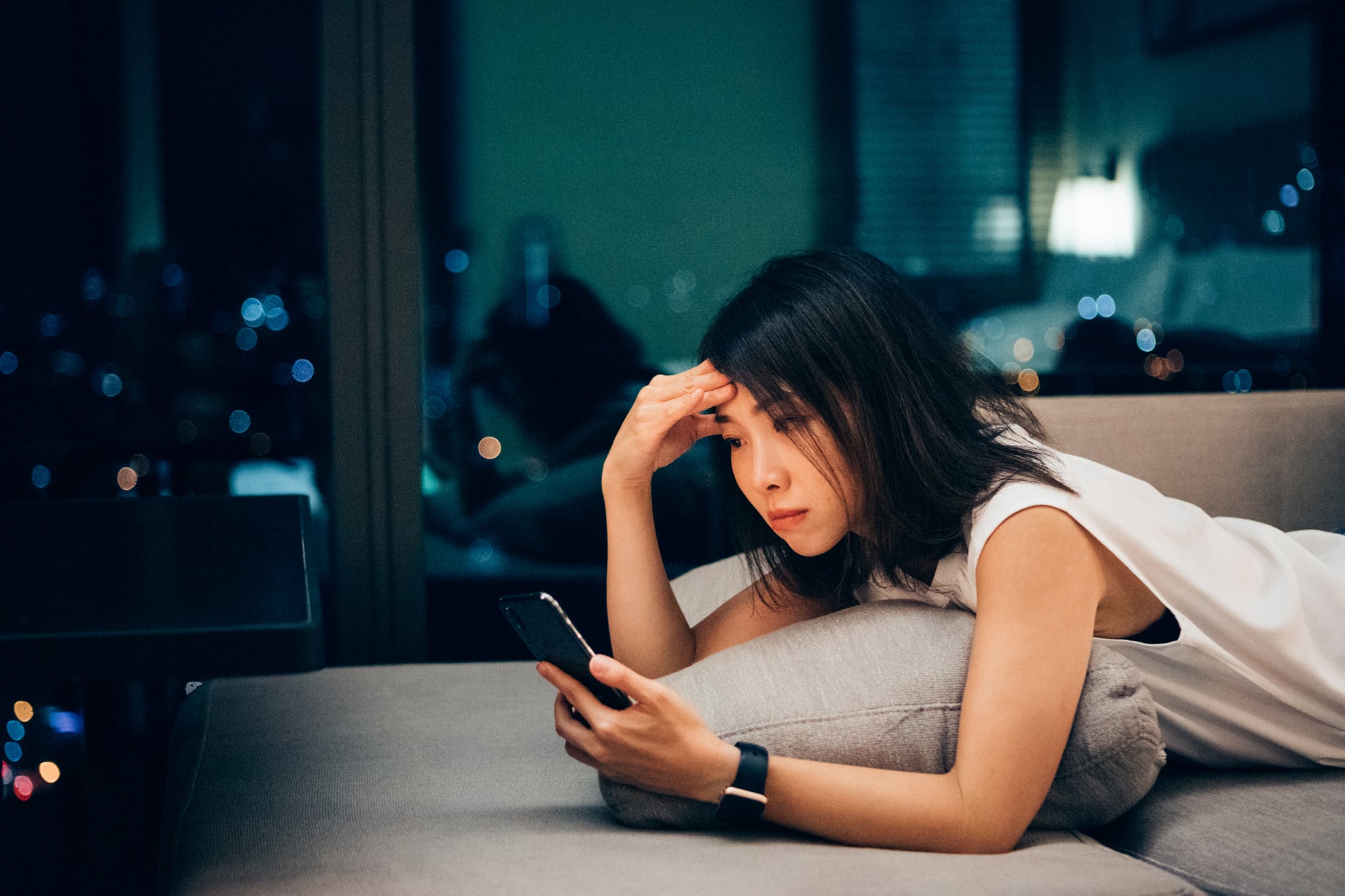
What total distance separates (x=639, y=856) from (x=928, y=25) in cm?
216

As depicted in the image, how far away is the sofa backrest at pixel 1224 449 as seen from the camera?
189cm

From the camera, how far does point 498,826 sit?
3.85 feet

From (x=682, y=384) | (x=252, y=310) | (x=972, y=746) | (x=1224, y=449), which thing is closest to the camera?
(x=972, y=746)

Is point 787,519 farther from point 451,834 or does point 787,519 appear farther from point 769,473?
point 451,834

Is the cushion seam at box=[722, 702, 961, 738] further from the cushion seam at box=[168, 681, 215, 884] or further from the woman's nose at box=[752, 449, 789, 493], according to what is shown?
the cushion seam at box=[168, 681, 215, 884]

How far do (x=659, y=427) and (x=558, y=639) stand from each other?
16.6 inches

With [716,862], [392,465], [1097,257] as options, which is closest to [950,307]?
[1097,257]

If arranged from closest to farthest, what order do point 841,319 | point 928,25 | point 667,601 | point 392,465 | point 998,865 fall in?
point 998,865 → point 841,319 → point 667,601 → point 392,465 → point 928,25

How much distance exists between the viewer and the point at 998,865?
3.37ft

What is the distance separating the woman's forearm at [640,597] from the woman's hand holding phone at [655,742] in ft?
1.28

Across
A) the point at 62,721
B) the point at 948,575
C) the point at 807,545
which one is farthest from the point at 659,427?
the point at 62,721

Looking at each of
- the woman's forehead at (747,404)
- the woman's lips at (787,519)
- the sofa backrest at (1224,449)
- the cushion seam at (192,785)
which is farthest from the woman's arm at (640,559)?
the sofa backrest at (1224,449)

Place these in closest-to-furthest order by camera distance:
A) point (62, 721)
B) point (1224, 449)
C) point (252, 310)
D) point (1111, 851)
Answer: point (1111, 851), point (1224, 449), point (62, 721), point (252, 310)

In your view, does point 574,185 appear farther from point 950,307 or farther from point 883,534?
point 883,534
